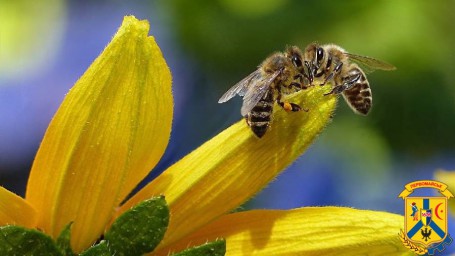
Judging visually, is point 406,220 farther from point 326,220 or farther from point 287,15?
point 287,15

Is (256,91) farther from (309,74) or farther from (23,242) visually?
(23,242)

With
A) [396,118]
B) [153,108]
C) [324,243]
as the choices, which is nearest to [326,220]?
[324,243]

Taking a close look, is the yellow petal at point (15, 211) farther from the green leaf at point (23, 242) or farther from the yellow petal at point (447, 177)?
the yellow petal at point (447, 177)

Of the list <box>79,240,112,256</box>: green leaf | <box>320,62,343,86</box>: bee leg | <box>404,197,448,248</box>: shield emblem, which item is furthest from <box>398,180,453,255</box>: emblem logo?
<box>79,240,112,256</box>: green leaf

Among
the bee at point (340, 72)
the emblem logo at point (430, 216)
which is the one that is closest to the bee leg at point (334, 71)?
the bee at point (340, 72)

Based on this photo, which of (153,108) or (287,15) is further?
(287,15)

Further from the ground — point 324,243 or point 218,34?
point 218,34
